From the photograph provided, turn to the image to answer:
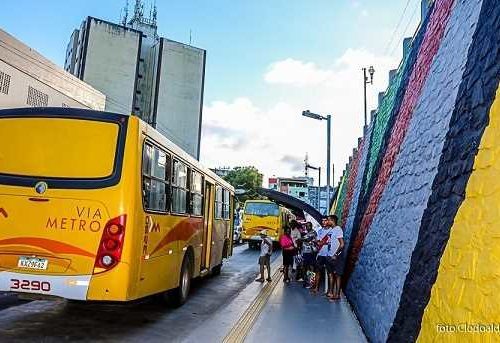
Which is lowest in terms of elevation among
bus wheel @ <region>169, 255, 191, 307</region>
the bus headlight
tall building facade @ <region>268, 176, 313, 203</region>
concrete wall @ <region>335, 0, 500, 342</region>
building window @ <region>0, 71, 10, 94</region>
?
bus wheel @ <region>169, 255, 191, 307</region>

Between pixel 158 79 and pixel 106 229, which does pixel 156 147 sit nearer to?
pixel 106 229

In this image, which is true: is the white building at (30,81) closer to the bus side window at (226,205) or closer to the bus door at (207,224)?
the bus side window at (226,205)

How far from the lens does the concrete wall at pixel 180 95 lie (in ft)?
158

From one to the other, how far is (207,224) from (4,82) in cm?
1452

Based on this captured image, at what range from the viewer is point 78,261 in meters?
5.98

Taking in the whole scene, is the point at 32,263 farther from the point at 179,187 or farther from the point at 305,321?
the point at 305,321

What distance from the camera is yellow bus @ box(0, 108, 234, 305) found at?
236 inches

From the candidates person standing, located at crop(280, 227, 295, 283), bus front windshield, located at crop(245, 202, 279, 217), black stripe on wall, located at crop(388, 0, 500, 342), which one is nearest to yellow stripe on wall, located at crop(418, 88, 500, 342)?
black stripe on wall, located at crop(388, 0, 500, 342)

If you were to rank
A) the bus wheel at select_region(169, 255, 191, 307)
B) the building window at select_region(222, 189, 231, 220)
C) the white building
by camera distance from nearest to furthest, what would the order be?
1. the bus wheel at select_region(169, 255, 191, 307)
2. the building window at select_region(222, 189, 231, 220)
3. the white building

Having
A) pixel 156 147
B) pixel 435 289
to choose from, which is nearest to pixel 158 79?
pixel 156 147

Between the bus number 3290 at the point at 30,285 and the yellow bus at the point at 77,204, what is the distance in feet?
0.04

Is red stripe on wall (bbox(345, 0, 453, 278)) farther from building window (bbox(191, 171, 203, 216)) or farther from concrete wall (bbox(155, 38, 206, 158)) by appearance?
concrete wall (bbox(155, 38, 206, 158))

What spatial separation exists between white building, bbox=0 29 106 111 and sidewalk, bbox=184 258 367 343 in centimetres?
1605

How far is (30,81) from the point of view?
918 inches
